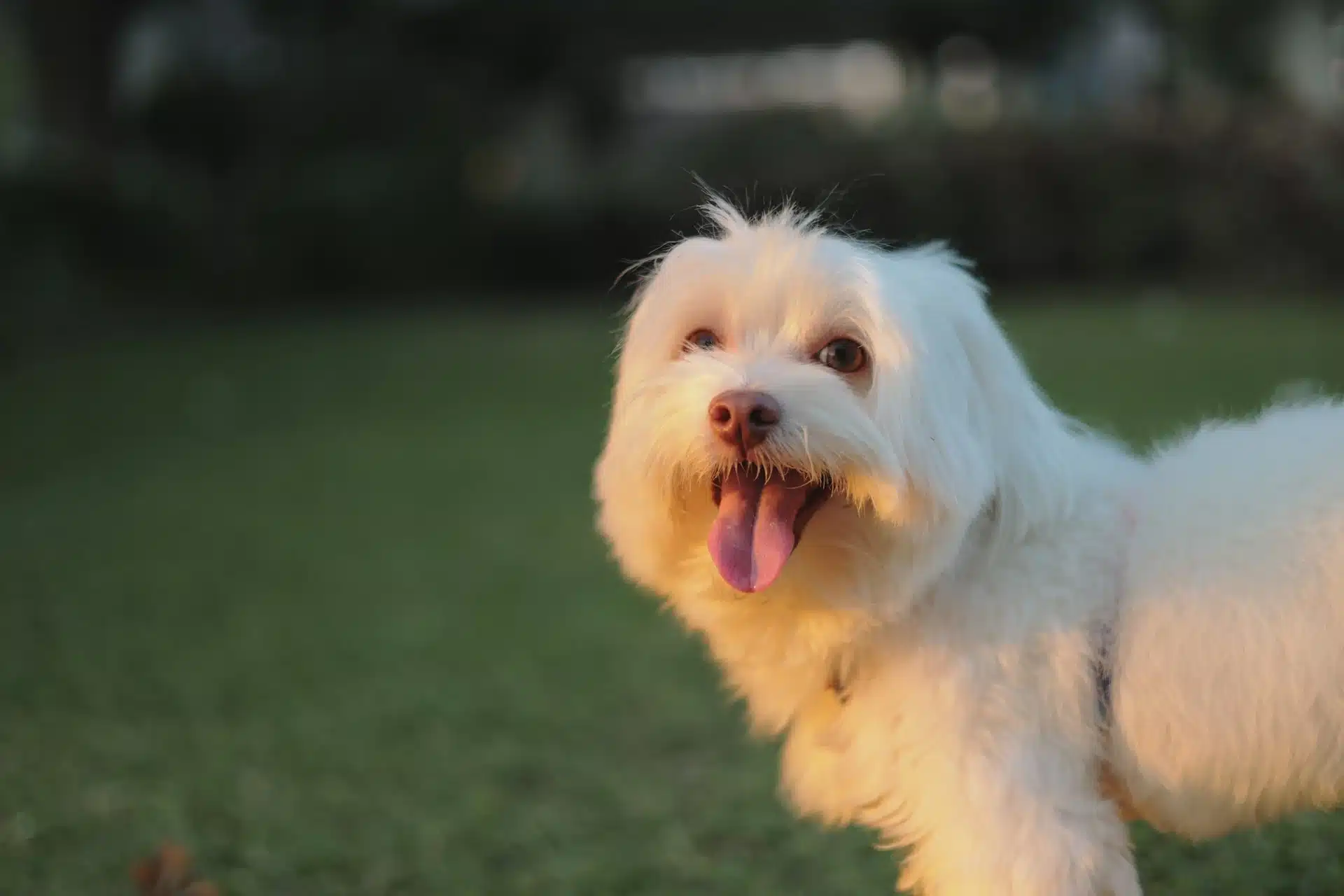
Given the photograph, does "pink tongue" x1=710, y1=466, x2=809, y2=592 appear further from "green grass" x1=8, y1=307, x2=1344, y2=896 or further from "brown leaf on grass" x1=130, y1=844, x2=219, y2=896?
"brown leaf on grass" x1=130, y1=844, x2=219, y2=896

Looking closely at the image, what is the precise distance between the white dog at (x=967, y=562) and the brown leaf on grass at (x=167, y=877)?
1.38m

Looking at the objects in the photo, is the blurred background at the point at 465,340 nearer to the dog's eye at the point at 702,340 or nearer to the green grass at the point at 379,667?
the green grass at the point at 379,667

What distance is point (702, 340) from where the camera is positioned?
2334 mm

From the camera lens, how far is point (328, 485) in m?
8.13

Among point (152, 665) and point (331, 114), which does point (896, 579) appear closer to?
point (152, 665)

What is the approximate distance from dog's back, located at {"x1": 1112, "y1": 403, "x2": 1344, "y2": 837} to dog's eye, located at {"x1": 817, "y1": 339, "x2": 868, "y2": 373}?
1.79 ft

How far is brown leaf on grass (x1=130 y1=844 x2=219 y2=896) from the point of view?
2.99 m

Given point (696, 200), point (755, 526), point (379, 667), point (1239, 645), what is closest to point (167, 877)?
point (755, 526)

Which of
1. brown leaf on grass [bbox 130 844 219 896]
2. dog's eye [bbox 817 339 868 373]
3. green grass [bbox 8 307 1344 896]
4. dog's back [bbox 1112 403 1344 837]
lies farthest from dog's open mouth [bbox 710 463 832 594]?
brown leaf on grass [bbox 130 844 219 896]

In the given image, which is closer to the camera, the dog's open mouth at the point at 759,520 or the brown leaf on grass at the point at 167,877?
the dog's open mouth at the point at 759,520

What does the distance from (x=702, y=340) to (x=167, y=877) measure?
5.67 ft

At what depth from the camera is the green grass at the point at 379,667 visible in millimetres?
3326

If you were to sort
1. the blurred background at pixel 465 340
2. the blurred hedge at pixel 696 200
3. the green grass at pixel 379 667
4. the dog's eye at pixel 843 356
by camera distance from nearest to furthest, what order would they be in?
1. the dog's eye at pixel 843 356
2. the green grass at pixel 379 667
3. the blurred background at pixel 465 340
4. the blurred hedge at pixel 696 200

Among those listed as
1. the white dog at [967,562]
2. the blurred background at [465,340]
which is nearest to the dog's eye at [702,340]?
the white dog at [967,562]
